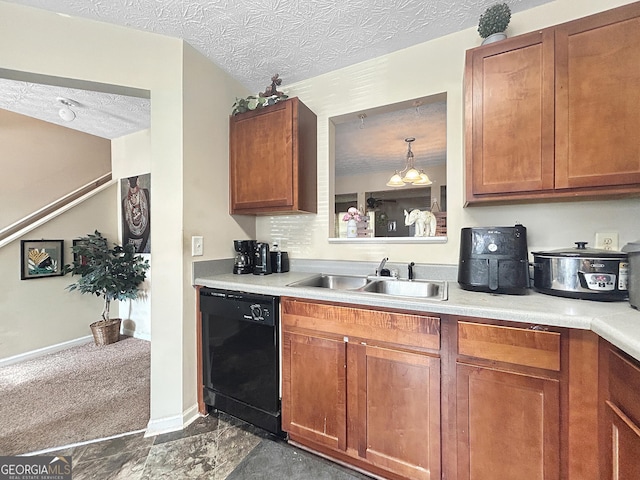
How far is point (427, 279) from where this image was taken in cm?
177

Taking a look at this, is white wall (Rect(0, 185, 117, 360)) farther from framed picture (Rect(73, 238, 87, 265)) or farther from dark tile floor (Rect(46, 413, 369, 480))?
dark tile floor (Rect(46, 413, 369, 480))

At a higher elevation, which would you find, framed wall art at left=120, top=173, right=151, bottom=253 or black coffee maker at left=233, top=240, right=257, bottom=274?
framed wall art at left=120, top=173, right=151, bottom=253

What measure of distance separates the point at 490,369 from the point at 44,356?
13.0ft

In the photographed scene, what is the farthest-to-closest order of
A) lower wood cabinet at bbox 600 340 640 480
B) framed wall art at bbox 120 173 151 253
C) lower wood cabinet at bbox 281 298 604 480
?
framed wall art at bbox 120 173 151 253
lower wood cabinet at bbox 281 298 604 480
lower wood cabinet at bbox 600 340 640 480

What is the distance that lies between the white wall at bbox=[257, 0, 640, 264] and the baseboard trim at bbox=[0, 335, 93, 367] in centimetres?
258

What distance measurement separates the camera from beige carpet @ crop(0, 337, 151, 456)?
1.68 metres

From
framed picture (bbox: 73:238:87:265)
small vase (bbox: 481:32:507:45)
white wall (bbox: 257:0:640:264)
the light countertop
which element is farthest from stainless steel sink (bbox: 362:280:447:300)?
framed picture (bbox: 73:238:87:265)

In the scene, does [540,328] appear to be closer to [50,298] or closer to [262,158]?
[262,158]

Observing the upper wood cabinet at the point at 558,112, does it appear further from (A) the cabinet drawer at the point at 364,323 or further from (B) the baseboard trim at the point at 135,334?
(B) the baseboard trim at the point at 135,334

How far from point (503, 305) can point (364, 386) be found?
729mm

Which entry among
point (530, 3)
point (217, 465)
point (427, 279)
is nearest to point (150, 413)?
point (217, 465)

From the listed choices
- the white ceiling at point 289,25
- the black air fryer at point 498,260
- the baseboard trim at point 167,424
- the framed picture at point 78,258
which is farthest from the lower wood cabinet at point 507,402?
the framed picture at point 78,258

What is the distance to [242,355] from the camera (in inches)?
66.1

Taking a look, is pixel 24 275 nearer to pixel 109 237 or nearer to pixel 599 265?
pixel 109 237
